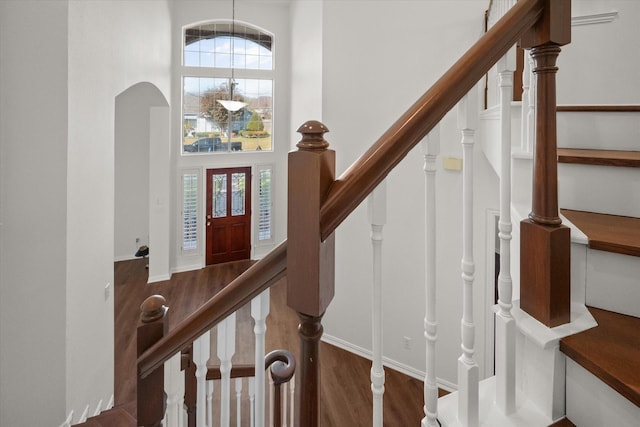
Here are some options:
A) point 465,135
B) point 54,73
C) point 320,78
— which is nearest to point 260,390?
point 465,135

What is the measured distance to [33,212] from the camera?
2.33m

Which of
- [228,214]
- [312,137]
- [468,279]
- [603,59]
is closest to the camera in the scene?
[312,137]

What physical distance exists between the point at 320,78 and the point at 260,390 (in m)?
4.68

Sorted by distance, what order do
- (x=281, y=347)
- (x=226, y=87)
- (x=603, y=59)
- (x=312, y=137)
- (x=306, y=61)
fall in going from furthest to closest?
(x=226, y=87) → (x=306, y=61) → (x=281, y=347) → (x=603, y=59) → (x=312, y=137)

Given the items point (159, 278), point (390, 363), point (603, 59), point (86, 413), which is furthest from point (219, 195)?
point (603, 59)

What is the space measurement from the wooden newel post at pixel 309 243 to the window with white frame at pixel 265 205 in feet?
23.2

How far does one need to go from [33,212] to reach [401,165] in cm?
338

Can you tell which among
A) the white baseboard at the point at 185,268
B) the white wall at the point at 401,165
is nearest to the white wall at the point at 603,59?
the white wall at the point at 401,165

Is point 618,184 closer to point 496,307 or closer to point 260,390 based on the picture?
point 496,307

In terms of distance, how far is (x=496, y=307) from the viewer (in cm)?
96

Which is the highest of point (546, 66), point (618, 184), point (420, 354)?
point (546, 66)

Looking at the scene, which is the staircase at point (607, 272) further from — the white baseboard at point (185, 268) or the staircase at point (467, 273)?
the white baseboard at point (185, 268)

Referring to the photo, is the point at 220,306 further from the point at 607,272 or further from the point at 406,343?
the point at 406,343

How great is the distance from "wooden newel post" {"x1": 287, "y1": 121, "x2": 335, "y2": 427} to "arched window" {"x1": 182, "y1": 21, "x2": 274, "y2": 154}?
6647 millimetres
